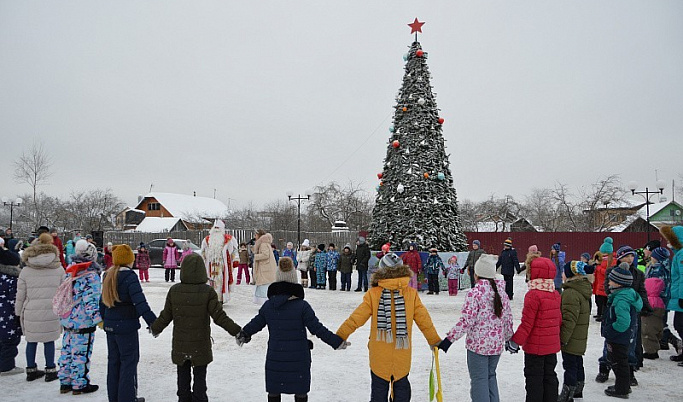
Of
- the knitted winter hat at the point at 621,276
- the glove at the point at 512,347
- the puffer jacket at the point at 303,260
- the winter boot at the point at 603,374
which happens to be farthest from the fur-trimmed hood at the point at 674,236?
the puffer jacket at the point at 303,260

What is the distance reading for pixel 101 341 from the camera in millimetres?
8766

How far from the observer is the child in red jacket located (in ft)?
16.4

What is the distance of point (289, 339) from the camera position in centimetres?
451

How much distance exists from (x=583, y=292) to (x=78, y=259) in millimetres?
5819

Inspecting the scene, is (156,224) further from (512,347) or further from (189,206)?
(512,347)

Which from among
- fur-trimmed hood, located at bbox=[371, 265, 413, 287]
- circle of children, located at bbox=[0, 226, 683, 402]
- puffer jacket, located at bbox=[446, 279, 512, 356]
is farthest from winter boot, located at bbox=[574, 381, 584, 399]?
fur-trimmed hood, located at bbox=[371, 265, 413, 287]

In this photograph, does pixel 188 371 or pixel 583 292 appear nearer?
pixel 188 371

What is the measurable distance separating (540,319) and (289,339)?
255cm

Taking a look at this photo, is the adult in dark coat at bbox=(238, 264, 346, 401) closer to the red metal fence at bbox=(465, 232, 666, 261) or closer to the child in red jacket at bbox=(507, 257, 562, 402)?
the child in red jacket at bbox=(507, 257, 562, 402)

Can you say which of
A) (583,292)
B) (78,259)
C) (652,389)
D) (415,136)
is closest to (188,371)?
(78,259)

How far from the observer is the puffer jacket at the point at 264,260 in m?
11.8

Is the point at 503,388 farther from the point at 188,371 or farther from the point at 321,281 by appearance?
the point at 321,281

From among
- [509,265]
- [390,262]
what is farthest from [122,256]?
[509,265]

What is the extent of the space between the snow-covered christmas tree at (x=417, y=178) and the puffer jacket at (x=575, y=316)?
12.3 meters
